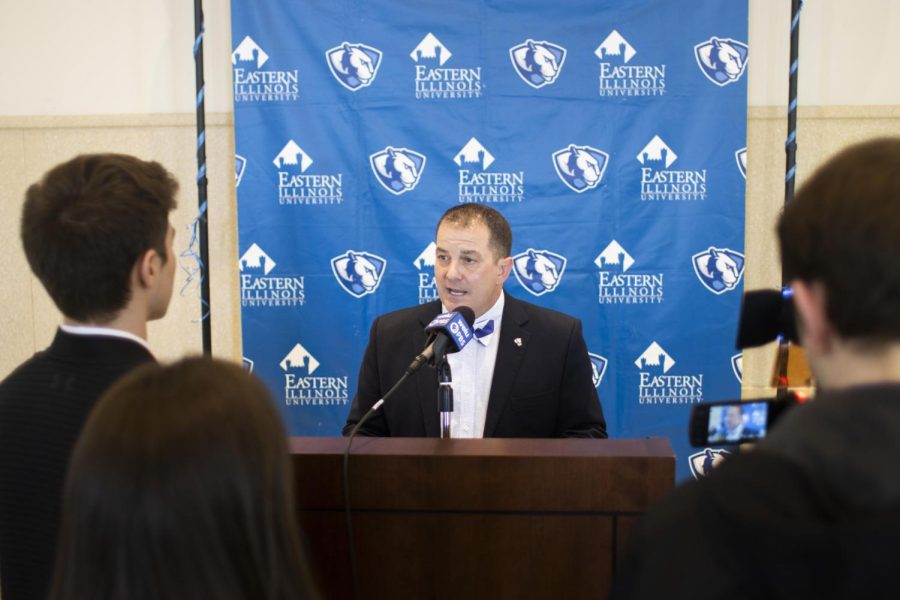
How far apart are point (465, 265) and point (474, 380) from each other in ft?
1.25

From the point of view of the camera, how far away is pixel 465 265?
2525mm

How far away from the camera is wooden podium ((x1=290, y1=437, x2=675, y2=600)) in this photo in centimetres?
142

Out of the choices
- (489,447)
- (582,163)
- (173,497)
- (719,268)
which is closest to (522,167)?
(582,163)

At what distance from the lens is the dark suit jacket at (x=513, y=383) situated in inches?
96.9

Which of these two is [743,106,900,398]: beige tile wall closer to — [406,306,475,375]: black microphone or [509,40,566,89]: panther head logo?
[509,40,566,89]: panther head logo

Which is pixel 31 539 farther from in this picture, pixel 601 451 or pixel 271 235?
pixel 271 235

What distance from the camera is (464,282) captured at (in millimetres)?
2525

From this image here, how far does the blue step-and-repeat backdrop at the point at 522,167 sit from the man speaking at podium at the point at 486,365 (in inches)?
45.7

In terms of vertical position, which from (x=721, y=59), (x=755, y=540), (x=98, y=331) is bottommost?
(x=755, y=540)

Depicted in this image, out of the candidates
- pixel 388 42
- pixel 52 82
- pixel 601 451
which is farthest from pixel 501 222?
pixel 52 82

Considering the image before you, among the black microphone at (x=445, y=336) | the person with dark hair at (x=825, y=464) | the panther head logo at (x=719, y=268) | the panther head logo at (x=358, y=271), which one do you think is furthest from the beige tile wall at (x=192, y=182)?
the person with dark hair at (x=825, y=464)

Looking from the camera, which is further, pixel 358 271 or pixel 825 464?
pixel 358 271

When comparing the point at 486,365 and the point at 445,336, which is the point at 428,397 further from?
the point at 445,336

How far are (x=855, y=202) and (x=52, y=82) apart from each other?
13.7 feet
